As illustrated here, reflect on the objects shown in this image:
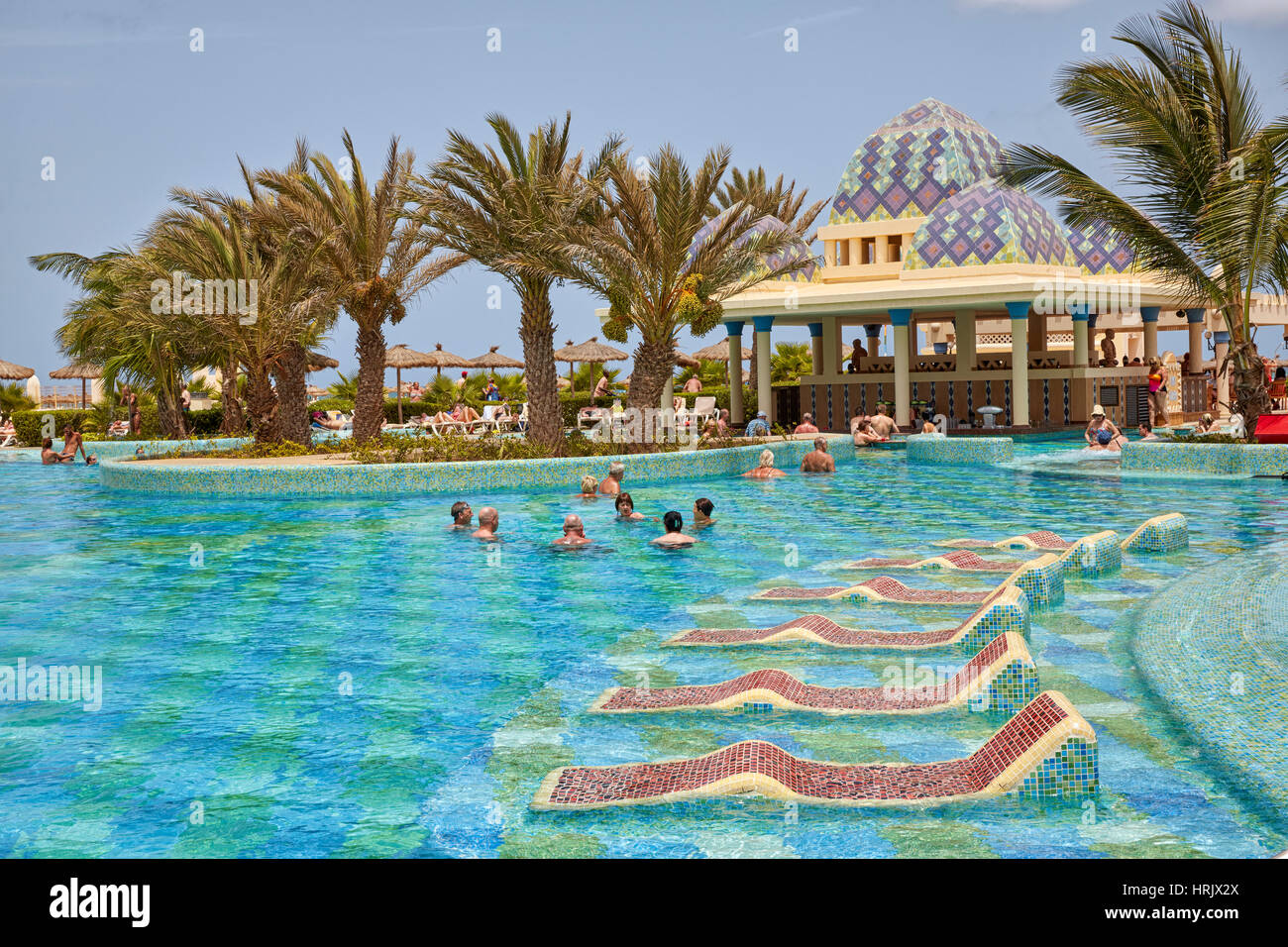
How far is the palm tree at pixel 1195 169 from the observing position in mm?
16234

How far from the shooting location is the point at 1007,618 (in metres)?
6.95

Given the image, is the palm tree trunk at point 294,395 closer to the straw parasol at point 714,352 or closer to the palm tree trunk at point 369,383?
the palm tree trunk at point 369,383

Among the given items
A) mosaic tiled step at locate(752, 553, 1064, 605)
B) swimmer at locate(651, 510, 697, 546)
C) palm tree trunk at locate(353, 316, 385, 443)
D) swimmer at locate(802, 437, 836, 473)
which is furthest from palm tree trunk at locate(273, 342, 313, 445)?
mosaic tiled step at locate(752, 553, 1064, 605)

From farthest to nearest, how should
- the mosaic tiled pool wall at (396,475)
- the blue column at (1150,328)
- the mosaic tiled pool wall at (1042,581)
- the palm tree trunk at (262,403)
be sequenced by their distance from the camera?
the blue column at (1150,328), the palm tree trunk at (262,403), the mosaic tiled pool wall at (396,475), the mosaic tiled pool wall at (1042,581)

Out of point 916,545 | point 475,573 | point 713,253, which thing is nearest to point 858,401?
point 713,253

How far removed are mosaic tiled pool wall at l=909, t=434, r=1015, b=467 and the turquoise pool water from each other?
24.7 ft

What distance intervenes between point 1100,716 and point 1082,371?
25.0 metres

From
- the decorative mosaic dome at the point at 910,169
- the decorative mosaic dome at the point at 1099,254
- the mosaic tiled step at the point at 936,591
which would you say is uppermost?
the decorative mosaic dome at the point at 910,169

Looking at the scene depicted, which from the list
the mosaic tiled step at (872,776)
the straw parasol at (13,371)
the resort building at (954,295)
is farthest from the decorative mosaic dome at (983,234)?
the straw parasol at (13,371)

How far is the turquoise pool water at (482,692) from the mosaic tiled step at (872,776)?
0.24 feet

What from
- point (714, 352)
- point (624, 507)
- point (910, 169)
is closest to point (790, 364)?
point (714, 352)

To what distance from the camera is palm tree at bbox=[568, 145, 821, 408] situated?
19.1m

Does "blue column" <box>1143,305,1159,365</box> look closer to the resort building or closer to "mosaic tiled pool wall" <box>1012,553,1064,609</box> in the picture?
the resort building
